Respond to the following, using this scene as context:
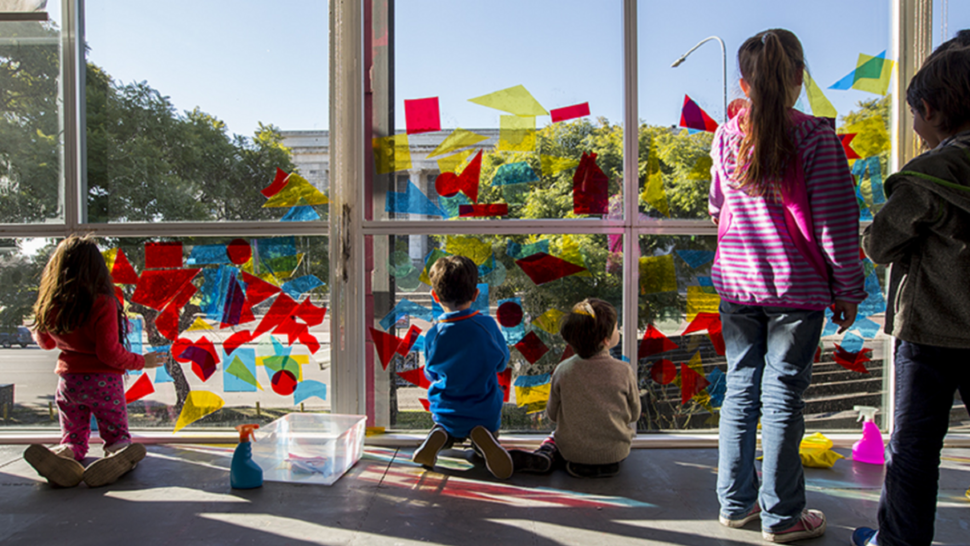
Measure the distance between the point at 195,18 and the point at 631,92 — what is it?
1987 mm

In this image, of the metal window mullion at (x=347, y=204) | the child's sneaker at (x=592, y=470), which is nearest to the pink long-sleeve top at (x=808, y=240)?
the child's sneaker at (x=592, y=470)

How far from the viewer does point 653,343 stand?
2.69 meters

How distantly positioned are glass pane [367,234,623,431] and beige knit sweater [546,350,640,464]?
42cm

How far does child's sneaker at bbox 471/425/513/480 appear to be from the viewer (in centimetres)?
221

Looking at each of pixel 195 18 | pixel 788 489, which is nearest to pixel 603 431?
pixel 788 489

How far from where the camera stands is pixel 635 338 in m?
2.64

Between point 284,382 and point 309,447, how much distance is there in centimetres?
44

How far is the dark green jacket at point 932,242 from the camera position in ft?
4.77

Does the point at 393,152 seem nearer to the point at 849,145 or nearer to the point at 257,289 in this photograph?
the point at 257,289

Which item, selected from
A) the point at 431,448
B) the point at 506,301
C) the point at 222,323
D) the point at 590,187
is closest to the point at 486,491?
the point at 431,448

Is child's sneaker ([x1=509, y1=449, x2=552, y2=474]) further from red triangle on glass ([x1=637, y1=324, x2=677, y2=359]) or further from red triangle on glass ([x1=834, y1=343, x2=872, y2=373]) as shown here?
red triangle on glass ([x1=834, y1=343, x2=872, y2=373])

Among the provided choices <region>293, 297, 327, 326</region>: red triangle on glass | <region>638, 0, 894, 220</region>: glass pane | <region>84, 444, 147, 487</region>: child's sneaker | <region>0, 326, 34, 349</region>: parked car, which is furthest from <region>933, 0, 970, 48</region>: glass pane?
<region>0, 326, 34, 349</region>: parked car

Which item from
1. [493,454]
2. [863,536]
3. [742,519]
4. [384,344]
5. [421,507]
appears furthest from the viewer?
[384,344]

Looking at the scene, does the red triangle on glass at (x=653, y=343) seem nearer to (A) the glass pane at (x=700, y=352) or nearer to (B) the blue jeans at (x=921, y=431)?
(A) the glass pane at (x=700, y=352)
